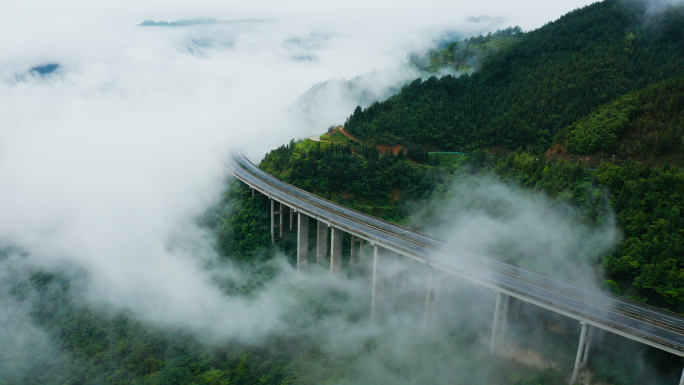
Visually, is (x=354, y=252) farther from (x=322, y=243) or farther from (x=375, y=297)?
(x=375, y=297)

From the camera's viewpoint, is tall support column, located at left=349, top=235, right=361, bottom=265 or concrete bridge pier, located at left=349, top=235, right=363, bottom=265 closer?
concrete bridge pier, located at left=349, top=235, right=363, bottom=265

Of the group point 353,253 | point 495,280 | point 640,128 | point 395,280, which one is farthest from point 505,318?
point 640,128

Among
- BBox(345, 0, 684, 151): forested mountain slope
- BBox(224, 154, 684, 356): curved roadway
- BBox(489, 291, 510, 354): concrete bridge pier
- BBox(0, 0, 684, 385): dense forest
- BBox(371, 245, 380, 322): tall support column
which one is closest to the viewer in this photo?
BBox(224, 154, 684, 356): curved roadway

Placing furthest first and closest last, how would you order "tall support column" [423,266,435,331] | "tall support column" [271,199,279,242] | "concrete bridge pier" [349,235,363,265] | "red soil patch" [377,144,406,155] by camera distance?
"red soil patch" [377,144,406,155] → "tall support column" [271,199,279,242] → "concrete bridge pier" [349,235,363,265] → "tall support column" [423,266,435,331]

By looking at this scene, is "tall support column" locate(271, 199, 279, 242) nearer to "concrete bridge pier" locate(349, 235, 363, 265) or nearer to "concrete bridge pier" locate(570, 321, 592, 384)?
"concrete bridge pier" locate(349, 235, 363, 265)

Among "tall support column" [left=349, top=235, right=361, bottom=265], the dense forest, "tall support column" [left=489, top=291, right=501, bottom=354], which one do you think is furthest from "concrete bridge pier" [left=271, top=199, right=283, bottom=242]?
"tall support column" [left=489, top=291, right=501, bottom=354]

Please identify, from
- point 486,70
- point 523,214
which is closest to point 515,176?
point 523,214
